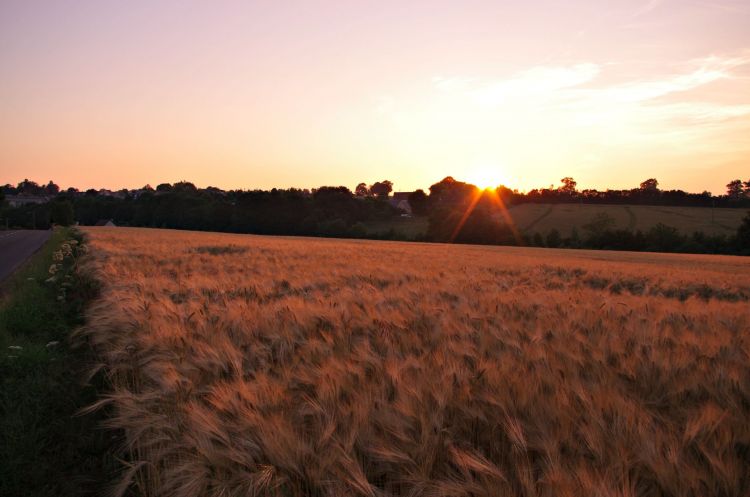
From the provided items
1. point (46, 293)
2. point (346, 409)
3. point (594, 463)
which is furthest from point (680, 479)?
point (46, 293)

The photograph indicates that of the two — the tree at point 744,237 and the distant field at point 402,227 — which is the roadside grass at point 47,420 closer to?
the distant field at point 402,227

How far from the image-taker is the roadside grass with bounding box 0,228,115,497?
304 centimetres

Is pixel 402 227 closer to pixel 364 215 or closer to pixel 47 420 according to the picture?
pixel 364 215

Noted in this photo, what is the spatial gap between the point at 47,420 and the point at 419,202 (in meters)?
108

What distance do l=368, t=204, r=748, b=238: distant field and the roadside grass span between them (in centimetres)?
6721

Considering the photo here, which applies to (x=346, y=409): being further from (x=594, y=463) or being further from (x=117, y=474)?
(x=117, y=474)

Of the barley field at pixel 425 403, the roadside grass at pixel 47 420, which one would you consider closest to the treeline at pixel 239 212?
the roadside grass at pixel 47 420

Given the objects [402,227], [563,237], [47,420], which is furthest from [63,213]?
[47,420]

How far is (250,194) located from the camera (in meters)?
85.6

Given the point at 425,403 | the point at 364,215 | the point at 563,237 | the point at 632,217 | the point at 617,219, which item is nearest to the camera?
the point at 425,403

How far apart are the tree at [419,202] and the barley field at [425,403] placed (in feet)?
343

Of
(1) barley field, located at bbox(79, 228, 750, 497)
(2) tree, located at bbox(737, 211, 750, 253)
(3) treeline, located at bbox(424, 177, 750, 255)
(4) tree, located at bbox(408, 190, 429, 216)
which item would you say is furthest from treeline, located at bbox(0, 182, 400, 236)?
(1) barley field, located at bbox(79, 228, 750, 497)

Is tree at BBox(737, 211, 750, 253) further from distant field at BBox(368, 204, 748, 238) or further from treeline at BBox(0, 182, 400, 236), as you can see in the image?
treeline at BBox(0, 182, 400, 236)

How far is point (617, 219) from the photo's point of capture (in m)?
81.1
